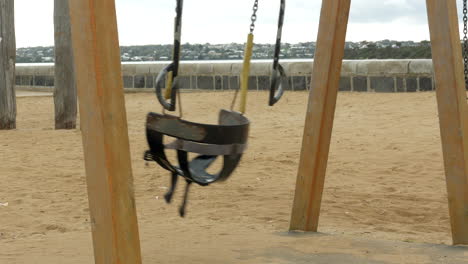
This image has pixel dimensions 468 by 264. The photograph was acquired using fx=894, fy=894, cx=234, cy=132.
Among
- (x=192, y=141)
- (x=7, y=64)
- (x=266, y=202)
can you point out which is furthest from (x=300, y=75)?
(x=192, y=141)

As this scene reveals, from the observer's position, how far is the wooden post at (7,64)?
13.2m

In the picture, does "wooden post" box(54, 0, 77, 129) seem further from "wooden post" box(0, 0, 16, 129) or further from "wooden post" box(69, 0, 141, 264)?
"wooden post" box(69, 0, 141, 264)

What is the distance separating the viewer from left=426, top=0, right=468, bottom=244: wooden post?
5465 mm

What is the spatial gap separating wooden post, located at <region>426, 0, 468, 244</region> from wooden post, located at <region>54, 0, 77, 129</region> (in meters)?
8.43

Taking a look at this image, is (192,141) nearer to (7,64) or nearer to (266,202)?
(266,202)

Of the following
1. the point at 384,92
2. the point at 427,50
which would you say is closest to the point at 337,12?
the point at 384,92

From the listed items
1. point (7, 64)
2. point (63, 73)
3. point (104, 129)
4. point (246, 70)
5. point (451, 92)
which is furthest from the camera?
point (7, 64)

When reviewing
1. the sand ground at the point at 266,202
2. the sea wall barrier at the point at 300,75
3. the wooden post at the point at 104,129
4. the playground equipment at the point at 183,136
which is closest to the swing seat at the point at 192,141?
the playground equipment at the point at 183,136

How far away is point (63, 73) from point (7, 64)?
88 centimetres

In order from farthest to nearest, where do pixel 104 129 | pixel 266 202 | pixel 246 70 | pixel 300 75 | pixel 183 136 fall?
pixel 300 75, pixel 266 202, pixel 246 70, pixel 183 136, pixel 104 129

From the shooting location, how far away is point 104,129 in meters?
3.81

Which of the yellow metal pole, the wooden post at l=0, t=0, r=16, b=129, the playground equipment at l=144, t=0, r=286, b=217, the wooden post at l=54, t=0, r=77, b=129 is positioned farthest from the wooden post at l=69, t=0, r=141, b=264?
the wooden post at l=0, t=0, r=16, b=129

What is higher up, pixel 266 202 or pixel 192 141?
pixel 192 141

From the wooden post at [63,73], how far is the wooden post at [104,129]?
941 cm
